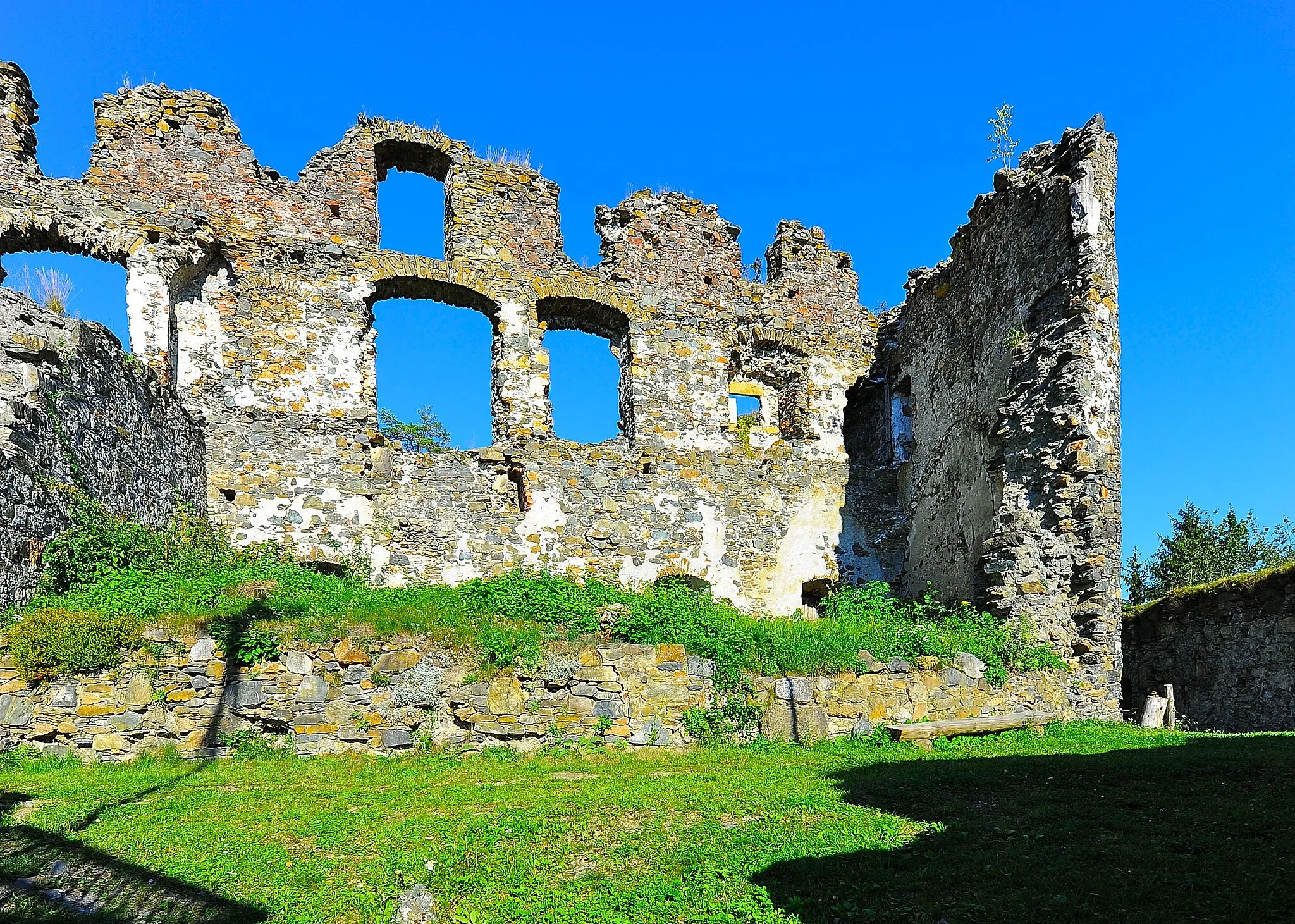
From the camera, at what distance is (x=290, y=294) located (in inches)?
507

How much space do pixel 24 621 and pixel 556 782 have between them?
475cm

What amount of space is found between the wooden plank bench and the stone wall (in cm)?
453

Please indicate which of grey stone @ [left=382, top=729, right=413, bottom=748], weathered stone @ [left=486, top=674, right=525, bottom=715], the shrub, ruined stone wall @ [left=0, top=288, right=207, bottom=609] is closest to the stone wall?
weathered stone @ [left=486, top=674, right=525, bottom=715]

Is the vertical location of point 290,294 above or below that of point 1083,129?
below

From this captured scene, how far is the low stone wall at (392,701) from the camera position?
24.1ft

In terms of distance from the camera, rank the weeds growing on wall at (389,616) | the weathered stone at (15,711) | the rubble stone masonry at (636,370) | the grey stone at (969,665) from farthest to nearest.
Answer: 1. the rubble stone masonry at (636,370)
2. the grey stone at (969,665)
3. the weeds growing on wall at (389,616)
4. the weathered stone at (15,711)

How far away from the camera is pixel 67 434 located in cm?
886

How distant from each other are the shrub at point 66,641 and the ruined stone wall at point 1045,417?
9.81 metres

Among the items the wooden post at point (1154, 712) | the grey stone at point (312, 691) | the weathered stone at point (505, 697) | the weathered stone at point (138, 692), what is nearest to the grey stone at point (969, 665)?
the wooden post at point (1154, 712)

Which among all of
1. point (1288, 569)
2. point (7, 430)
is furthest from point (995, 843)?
point (1288, 569)

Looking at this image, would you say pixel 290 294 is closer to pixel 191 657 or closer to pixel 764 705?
pixel 191 657

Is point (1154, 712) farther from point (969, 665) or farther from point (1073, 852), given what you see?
point (1073, 852)

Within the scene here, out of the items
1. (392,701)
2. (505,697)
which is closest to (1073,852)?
(505,697)

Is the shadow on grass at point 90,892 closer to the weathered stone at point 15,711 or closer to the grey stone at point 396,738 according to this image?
the weathered stone at point 15,711
